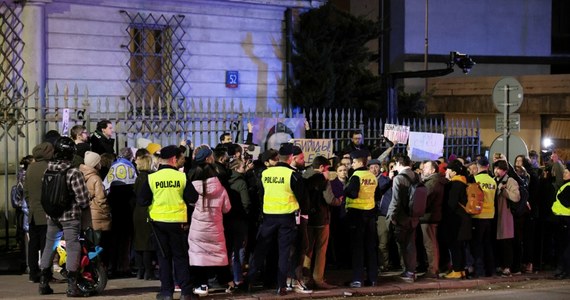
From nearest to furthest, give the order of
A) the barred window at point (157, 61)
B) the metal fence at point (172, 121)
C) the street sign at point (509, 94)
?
1. the metal fence at point (172, 121)
2. the street sign at point (509, 94)
3. the barred window at point (157, 61)

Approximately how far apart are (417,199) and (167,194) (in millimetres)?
4110

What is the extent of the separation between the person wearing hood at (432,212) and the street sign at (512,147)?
2.99 metres

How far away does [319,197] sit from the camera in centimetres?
1427

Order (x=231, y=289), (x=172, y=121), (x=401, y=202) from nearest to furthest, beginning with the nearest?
(x=231, y=289)
(x=401, y=202)
(x=172, y=121)

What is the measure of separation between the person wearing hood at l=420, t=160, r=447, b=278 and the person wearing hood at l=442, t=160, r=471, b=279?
15 centimetres

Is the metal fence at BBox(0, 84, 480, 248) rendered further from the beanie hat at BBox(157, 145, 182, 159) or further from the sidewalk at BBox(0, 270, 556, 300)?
the beanie hat at BBox(157, 145, 182, 159)

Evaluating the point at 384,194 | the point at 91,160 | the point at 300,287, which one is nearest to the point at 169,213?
the point at 91,160

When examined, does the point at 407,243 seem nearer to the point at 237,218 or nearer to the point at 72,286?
the point at 237,218

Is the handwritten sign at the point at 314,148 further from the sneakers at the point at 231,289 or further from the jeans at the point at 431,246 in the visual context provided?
the sneakers at the point at 231,289

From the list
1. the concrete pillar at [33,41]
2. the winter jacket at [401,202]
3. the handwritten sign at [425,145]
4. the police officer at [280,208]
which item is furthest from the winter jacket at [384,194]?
the concrete pillar at [33,41]

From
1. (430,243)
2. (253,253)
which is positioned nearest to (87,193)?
(253,253)

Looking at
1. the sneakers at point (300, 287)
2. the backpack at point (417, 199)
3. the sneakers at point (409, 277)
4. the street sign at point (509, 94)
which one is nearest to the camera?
the sneakers at point (300, 287)

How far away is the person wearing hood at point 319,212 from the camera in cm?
1408

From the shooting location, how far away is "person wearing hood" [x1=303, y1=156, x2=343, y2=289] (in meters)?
14.1
